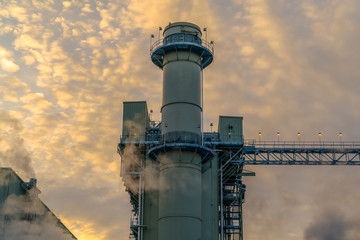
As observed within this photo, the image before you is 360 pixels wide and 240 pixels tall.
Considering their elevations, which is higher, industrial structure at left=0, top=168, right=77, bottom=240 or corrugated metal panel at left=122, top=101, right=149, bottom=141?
corrugated metal panel at left=122, top=101, right=149, bottom=141

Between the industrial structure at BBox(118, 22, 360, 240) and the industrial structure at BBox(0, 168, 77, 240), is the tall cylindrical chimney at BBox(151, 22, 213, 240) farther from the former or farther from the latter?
the industrial structure at BBox(0, 168, 77, 240)

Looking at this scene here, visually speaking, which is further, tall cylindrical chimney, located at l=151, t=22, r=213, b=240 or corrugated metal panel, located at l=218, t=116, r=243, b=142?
corrugated metal panel, located at l=218, t=116, r=243, b=142

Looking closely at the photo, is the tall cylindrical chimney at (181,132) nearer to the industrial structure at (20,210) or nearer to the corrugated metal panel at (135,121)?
the corrugated metal panel at (135,121)

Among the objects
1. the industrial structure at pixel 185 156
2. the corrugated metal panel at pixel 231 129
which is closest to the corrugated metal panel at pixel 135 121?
the industrial structure at pixel 185 156

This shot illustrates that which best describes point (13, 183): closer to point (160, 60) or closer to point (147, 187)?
point (147, 187)

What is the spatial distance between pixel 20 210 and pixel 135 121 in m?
16.7

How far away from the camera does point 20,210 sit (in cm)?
5562

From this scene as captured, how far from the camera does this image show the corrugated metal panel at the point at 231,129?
63.7 m

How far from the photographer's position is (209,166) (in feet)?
202

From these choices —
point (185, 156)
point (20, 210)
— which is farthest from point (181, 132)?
point (20, 210)

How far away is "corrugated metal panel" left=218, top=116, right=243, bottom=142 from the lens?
63656mm

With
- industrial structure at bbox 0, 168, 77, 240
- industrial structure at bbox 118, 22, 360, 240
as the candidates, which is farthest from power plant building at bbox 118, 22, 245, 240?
industrial structure at bbox 0, 168, 77, 240

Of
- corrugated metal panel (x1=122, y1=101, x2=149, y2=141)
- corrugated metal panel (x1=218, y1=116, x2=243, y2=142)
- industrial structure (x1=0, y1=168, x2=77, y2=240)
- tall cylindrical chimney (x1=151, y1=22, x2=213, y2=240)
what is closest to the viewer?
industrial structure (x1=0, y1=168, x2=77, y2=240)

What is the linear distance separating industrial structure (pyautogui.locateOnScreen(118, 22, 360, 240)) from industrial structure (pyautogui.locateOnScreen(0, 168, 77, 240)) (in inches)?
425
